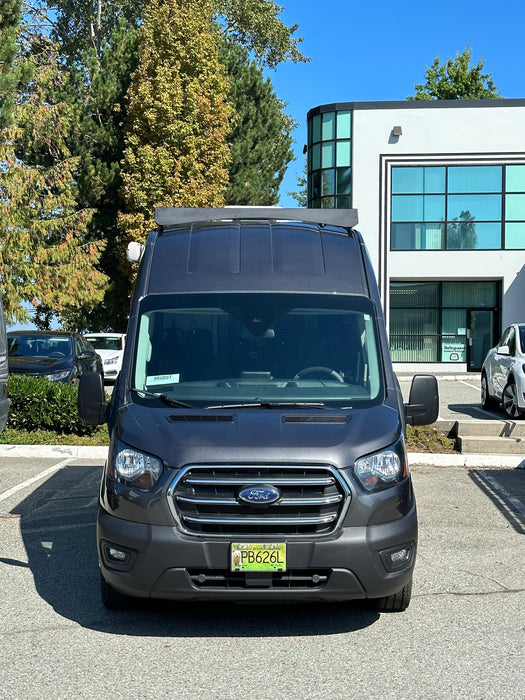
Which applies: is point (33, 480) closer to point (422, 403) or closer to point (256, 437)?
point (422, 403)

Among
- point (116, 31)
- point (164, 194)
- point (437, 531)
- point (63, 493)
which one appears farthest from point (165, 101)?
point (437, 531)

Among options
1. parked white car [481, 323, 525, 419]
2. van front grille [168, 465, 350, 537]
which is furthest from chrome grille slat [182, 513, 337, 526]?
parked white car [481, 323, 525, 419]

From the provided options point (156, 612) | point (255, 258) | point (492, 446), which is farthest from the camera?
point (492, 446)

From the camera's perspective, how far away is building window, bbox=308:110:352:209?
31453 mm

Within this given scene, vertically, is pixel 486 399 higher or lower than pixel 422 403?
lower

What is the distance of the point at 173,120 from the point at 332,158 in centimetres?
577

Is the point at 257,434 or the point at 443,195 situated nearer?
the point at 257,434

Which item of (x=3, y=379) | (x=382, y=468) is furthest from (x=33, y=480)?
(x=382, y=468)

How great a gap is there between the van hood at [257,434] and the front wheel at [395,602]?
1.02 metres

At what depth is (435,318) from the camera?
31812 millimetres

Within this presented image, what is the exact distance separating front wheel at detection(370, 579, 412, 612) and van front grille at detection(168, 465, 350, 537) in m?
0.90

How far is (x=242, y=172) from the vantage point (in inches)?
1496

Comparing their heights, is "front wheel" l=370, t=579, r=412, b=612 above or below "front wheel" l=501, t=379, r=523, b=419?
above

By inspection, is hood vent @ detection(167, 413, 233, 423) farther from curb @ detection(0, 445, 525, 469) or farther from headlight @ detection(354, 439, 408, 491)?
curb @ detection(0, 445, 525, 469)
